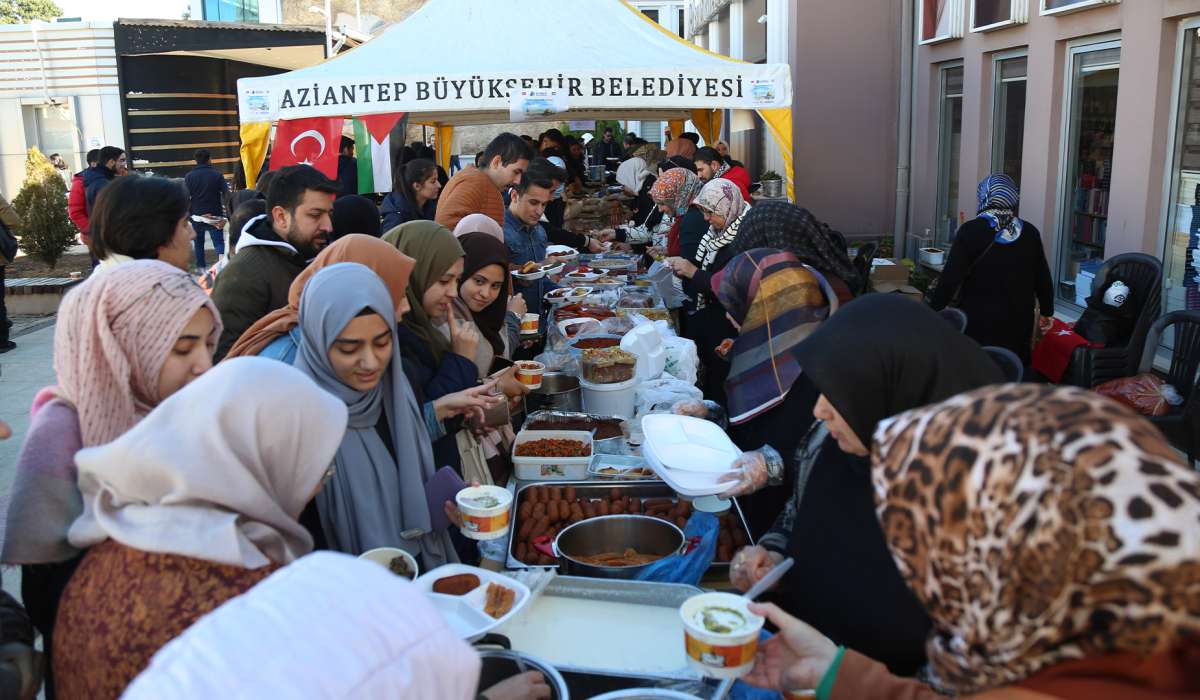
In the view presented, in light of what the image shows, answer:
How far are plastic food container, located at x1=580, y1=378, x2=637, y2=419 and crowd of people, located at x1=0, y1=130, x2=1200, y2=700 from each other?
1.52 ft

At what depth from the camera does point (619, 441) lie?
3.68 m

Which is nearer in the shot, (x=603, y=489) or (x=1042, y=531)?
(x=1042, y=531)

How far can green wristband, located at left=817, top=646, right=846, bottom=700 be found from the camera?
65.2 inches

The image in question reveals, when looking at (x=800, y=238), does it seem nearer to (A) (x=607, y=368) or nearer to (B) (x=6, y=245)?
(A) (x=607, y=368)

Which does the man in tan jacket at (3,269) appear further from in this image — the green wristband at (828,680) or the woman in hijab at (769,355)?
the green wristband at (828,680)

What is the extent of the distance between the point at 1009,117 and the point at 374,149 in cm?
577

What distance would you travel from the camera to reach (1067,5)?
A: 6496mm

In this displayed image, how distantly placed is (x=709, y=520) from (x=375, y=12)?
1328 inches

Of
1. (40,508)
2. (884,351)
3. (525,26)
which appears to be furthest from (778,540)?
(525,26)

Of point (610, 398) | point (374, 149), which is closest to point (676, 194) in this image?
point (374, 149)

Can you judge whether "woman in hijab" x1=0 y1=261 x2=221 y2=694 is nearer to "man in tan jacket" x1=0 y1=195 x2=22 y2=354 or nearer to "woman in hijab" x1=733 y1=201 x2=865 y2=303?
"woman in hijab" x1=733 y1=201 x2=865 y2=303

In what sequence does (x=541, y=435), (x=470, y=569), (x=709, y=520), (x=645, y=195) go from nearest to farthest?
(x=470, y=569) < (x=709, y=520) < (x=541, y=435) < (x=645, y=195)

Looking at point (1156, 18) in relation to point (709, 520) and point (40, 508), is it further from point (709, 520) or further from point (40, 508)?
point (40, 508)

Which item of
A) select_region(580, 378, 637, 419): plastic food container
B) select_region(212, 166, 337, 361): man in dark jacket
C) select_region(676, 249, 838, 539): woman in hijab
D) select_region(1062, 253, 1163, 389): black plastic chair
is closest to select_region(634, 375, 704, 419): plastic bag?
select_region(580, 378, 637, 419): plastic food container
